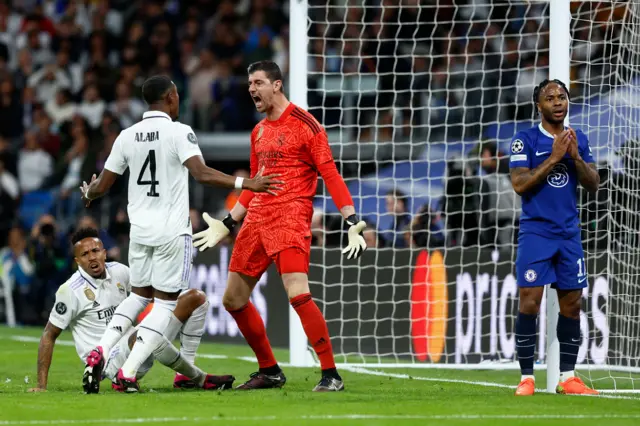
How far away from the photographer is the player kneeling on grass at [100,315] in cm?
852

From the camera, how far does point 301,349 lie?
37.7 ft

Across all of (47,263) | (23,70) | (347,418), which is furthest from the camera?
(23,70)

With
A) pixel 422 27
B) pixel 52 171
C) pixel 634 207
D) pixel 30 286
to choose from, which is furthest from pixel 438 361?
pixel 52 171

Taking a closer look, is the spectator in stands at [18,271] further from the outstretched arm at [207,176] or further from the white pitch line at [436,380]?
the outstretched arm at [207,176]

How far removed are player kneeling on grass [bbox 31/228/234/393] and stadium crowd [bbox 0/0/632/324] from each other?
18.6 feet

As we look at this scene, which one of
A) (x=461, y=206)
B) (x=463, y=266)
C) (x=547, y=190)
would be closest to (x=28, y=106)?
(x=461, y=206)

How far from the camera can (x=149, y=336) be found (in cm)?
809

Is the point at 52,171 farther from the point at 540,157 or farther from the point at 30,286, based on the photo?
the point at 540,157

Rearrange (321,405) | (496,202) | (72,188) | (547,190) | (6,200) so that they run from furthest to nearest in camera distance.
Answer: (6,200)
(72,188)
(496,202)
(547,190)
(321,405)

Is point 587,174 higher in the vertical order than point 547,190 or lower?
higher

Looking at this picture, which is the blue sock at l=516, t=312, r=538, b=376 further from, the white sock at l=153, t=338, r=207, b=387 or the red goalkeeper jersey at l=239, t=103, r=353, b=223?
the white sock at l=153, t=338, r=207, b=387

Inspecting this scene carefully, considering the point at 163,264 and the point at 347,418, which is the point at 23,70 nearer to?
the point at 163,264

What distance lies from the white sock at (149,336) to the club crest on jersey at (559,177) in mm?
2797

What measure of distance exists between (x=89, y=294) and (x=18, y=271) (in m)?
10.4
